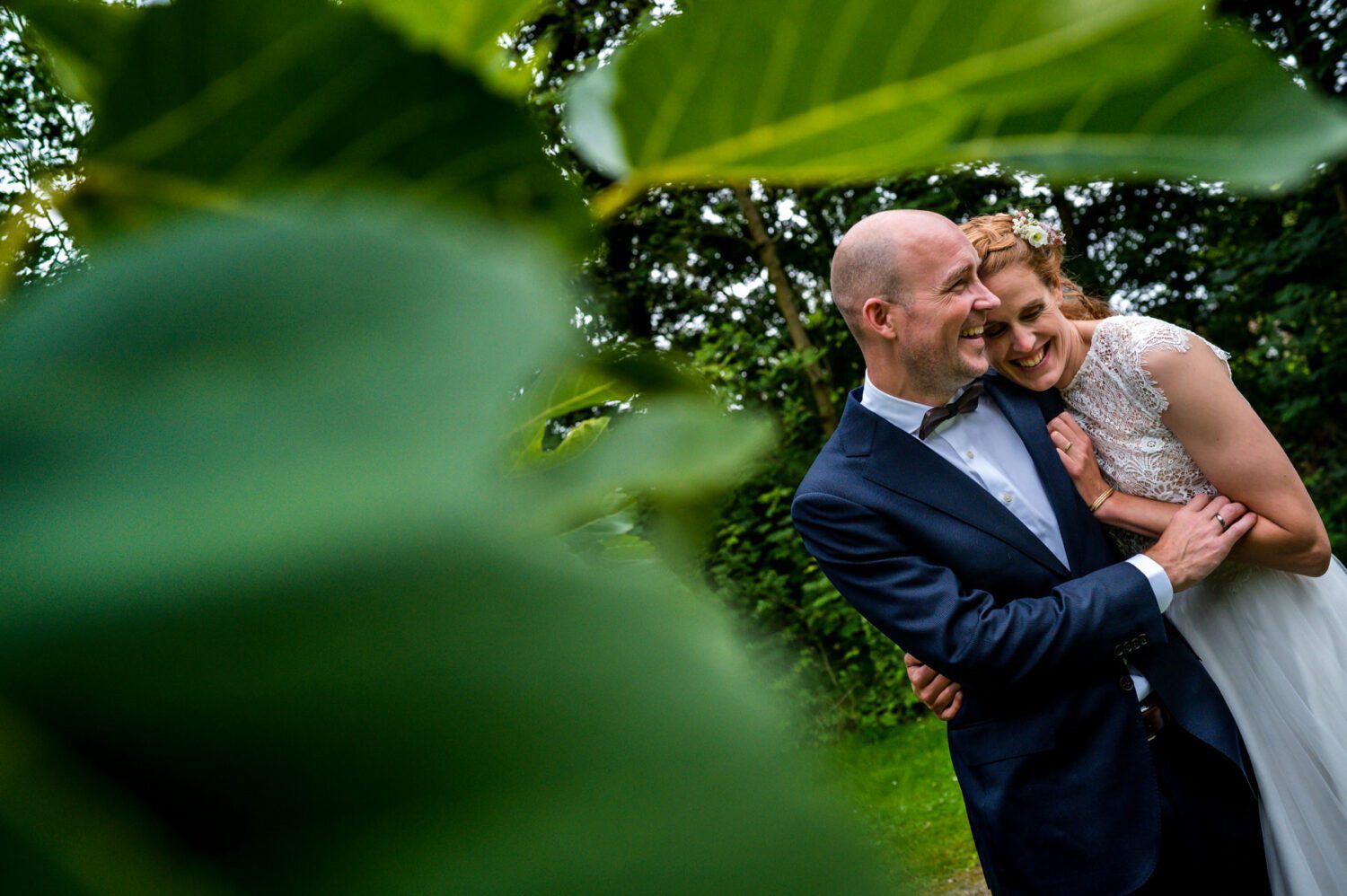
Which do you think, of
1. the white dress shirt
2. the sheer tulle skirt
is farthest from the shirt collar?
the sheer tulle skirt

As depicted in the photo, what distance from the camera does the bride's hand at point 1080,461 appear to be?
1.76m

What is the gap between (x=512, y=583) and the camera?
0.08m

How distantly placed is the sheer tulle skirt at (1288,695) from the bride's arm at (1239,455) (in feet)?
0.53

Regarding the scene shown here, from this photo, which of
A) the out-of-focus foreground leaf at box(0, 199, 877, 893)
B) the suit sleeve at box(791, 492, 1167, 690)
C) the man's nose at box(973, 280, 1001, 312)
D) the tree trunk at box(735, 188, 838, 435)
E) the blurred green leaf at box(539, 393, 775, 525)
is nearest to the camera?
the out-of-focus foreground leaf at box(0, 199, 877, 893)

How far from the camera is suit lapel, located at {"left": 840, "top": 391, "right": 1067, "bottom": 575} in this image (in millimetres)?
1673

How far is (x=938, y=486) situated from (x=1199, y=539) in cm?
42

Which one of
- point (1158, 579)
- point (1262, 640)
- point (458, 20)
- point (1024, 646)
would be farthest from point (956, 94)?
point (1262, 640)

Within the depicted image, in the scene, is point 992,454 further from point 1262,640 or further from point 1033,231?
point 1262,640

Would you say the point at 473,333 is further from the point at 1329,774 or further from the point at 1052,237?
the point at 1329,774

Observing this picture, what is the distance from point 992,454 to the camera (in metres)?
1.82

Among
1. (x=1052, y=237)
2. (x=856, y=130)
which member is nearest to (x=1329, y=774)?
(x=1052, y=237)

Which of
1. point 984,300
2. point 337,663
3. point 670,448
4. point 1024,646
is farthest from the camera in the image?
point 984,300

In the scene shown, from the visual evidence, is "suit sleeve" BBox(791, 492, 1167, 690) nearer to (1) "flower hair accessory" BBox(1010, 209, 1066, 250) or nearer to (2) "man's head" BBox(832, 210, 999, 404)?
(2) "man's head" BBox(832, 210, 999, 404)

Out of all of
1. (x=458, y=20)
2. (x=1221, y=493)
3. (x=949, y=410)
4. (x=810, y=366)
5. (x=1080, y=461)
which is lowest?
(x=458, y=20)
